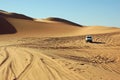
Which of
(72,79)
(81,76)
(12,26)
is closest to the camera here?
(72,79)

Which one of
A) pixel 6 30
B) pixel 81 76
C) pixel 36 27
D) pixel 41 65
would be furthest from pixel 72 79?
pixel 36 27

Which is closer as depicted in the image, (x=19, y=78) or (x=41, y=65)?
(x=19, y=78)

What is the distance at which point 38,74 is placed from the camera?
13.0m

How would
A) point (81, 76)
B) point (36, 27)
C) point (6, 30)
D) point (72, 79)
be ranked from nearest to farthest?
point (72, 79) < point (81, 76) < point (6, 30) < point (36, 27)

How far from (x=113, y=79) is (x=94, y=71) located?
202 cm

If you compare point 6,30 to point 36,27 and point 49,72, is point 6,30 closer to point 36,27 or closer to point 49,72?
point 36,27

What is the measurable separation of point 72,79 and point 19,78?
6.70ft

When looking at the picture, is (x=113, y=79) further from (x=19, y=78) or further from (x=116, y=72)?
(x=19, y=78)

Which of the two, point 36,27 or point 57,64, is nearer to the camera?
point 57,64

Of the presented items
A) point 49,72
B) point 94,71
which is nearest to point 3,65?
point 49,72

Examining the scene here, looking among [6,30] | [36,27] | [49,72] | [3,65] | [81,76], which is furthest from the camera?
[36,27]

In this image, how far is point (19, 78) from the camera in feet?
39.1

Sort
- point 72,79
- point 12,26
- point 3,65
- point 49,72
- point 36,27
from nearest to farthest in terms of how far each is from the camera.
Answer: point 72,79, point 49,72, point 3,65, point 12,26, point 36,27

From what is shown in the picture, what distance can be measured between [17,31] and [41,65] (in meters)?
46.4
